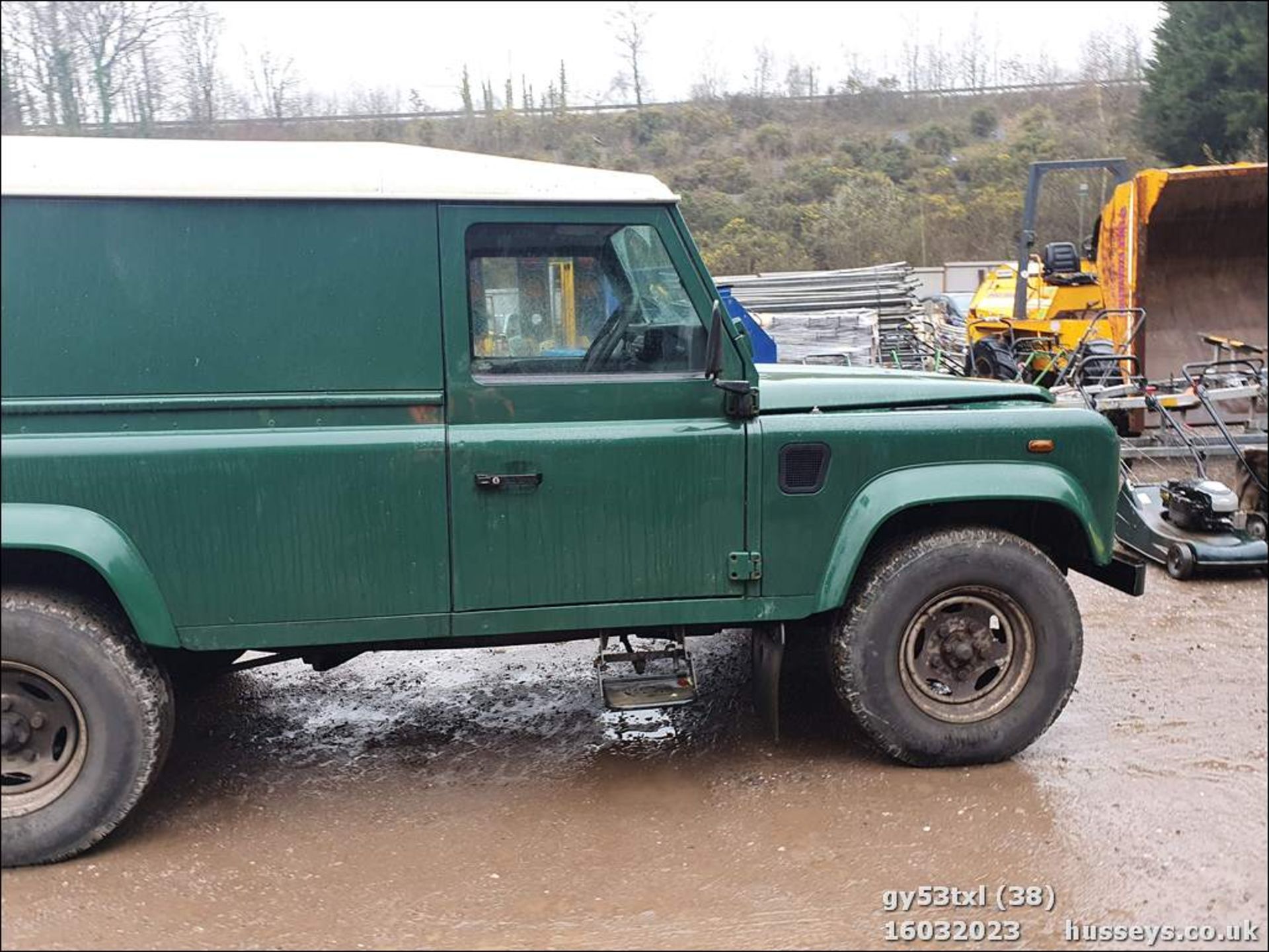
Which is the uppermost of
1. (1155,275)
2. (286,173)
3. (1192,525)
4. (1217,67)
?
(1217,67)

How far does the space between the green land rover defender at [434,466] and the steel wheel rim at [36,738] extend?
0.03ft

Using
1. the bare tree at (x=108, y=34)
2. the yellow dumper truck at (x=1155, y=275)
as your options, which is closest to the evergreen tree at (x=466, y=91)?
the bare tree at (x=108, y=34)

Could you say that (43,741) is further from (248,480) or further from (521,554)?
(521,554)

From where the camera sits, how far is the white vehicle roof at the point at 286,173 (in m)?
3.36

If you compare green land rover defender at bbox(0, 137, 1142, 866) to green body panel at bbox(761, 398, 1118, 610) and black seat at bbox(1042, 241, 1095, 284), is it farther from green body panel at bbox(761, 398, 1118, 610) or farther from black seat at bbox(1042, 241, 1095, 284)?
black seat at bbox(1042, 241, 1095, 284)

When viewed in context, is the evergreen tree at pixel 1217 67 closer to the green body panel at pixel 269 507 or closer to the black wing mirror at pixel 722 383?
the black wing mirror at pixel 722 383

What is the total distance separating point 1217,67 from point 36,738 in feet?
13.5

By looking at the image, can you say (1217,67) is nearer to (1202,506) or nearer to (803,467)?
(803,467)

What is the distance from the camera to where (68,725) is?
3.48m

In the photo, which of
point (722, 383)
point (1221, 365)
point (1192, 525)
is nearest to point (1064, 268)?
point (1221, 365)

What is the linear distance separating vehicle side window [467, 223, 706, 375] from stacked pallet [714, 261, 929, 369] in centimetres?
977

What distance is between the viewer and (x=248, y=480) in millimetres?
3467

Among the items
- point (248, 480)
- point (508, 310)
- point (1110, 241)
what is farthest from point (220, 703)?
point (1110, 241)

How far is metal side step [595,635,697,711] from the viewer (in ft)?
12.8
